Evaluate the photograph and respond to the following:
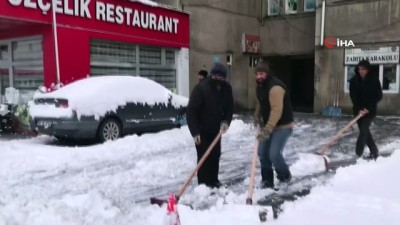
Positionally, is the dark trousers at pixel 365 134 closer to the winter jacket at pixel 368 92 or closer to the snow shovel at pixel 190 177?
the winter jacket at pixel 368 92

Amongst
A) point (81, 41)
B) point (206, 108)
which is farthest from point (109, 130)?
point (206, 108)

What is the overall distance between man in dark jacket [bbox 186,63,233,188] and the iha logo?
500 inches

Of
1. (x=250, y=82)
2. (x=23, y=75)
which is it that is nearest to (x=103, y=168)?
(x=23, y=75)

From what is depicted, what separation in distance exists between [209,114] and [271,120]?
2.60 ft

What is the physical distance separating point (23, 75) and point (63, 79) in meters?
1.82

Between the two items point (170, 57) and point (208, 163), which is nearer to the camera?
point (208, 163)

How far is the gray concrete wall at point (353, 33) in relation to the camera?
53.7 ft

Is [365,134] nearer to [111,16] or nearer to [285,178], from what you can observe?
[285,178]

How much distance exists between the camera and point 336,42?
1761 cm

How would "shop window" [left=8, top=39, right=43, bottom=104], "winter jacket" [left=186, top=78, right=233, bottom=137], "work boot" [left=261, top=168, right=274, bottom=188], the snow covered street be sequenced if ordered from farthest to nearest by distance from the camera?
"shop window" [left=8, top=39, right=43, bottom=104] < "work boot" [left=261, top=168, right=274, bottom=188] < "winter jacket" [left=186, top=78, right=233, bottom=137] < the snow covered street

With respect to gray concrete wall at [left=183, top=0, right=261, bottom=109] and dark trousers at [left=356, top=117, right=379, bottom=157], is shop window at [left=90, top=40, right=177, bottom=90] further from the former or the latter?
dark trousers at [left=356, top=117, right=379, bottom=157]

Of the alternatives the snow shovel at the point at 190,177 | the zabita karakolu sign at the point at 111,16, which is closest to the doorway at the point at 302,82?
the zabita karakolu sign at the point at 111,16

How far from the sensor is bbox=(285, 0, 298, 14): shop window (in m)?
19.8

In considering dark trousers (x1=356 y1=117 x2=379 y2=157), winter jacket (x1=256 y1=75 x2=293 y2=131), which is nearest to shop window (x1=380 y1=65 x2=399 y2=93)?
dark trousers (x1=356 y1=117 x2=379 y2=157)
